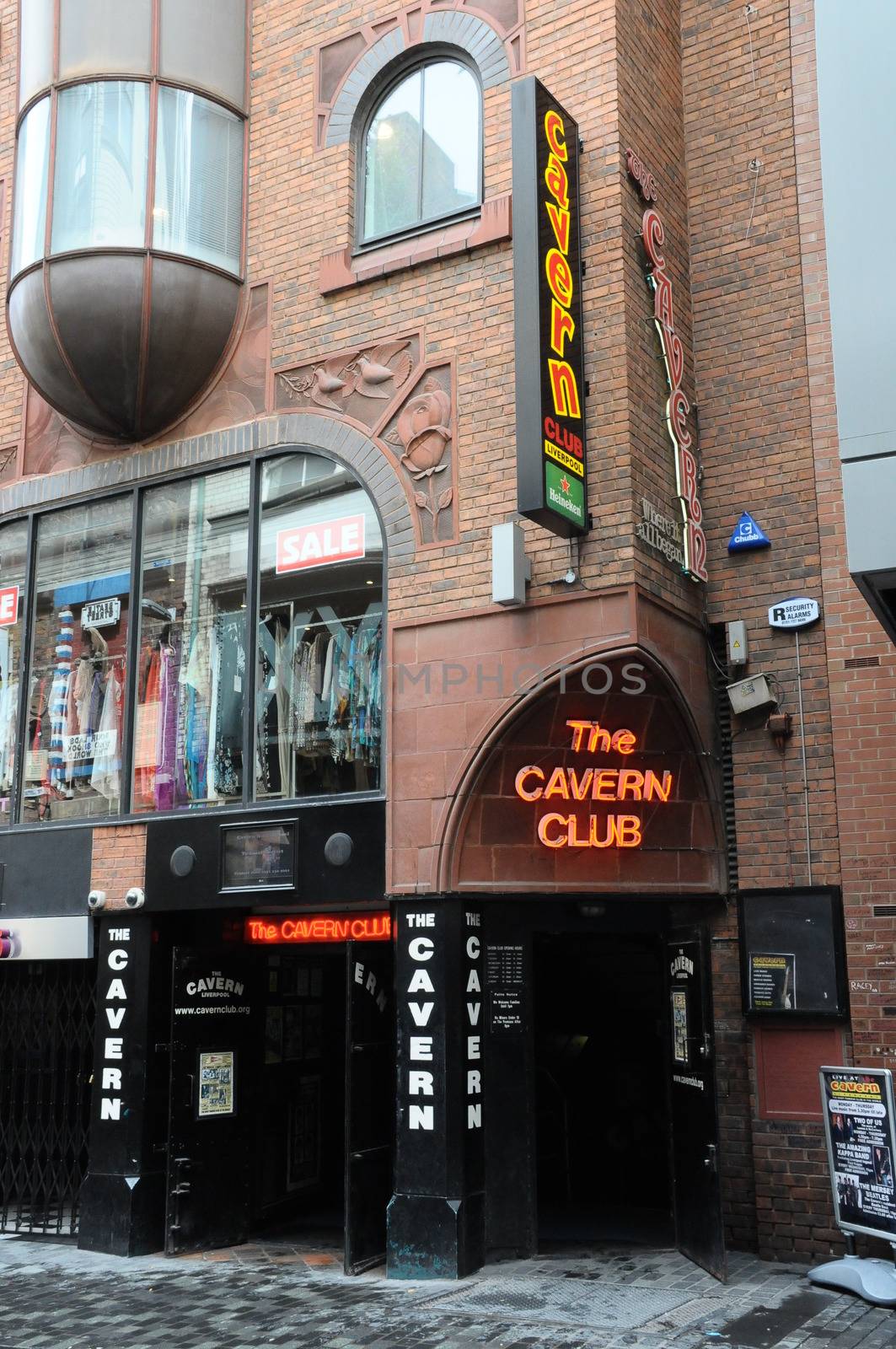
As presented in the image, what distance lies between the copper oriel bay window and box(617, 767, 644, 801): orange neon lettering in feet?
6.55

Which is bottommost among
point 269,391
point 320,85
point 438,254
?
point 269,391

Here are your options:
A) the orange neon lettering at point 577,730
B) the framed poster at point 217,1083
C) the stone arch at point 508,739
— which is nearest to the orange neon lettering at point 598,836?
the stone arch at point 508,739

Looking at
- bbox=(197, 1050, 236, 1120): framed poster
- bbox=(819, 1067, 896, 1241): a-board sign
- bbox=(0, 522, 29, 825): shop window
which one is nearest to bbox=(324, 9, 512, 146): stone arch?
bbox=(0, 522, 29, 825): shop window

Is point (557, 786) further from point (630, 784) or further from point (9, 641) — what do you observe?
point (9, 641)

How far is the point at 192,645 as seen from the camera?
1197 cm

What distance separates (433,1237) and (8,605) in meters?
7.66

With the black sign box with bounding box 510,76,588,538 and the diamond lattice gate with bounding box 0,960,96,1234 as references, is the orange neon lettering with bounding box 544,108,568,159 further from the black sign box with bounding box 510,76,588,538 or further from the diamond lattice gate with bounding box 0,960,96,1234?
the diamond lattice gate with bounding box 0,960,96,1234

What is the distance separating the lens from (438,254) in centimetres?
1079

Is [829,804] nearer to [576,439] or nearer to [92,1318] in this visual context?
[576,439]

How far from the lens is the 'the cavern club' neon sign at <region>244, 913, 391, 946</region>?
35.3ft

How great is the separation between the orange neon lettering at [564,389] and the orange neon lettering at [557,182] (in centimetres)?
128

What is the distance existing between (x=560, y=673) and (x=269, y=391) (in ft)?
13.3

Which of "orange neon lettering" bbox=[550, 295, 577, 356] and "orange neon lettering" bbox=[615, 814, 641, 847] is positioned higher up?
"orange neon lettering" bbox=[550, 295, 577, 356]

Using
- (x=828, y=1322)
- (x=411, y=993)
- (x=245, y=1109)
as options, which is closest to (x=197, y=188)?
(x=411, y=993)
